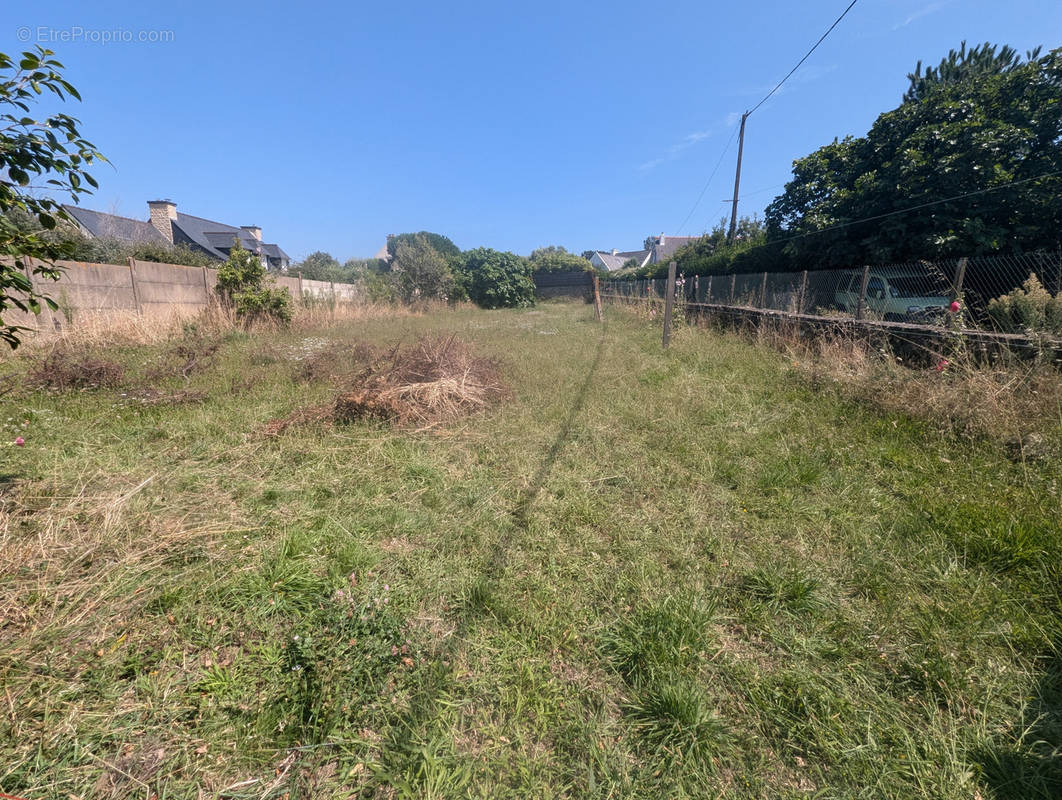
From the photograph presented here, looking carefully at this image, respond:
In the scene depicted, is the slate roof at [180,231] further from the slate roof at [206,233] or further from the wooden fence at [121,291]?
the wooden fence at [121,291]

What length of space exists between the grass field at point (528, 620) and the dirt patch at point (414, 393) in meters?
0.77

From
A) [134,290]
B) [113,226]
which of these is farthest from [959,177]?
[113,226]

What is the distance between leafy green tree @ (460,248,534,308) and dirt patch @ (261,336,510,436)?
646 inches

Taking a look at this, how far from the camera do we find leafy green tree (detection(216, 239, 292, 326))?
9.77 meters

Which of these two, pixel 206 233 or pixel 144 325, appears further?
pixel 206 233

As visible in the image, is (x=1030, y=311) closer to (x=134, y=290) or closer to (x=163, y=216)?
(x=134, y=290)

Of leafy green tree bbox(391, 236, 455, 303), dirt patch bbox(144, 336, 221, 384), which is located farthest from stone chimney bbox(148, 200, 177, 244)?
dirt patch bbox(144, 336, 221, 384)

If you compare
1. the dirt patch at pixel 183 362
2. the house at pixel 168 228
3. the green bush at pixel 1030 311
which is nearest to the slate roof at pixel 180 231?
the house at pixel 168 228

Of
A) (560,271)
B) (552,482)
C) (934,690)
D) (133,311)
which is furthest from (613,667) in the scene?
(560,271)

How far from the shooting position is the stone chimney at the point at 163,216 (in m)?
26.0

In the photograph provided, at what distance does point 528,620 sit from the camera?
176 cm

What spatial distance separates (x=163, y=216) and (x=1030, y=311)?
128 feet

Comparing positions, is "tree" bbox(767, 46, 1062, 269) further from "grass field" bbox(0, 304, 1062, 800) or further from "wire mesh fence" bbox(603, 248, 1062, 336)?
"grass field" bbox(0, 304, 1062, 800)

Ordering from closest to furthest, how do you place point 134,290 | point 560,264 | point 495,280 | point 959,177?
1. point 134,290
2. point 959,177
3. point 495,280
4. point 560,264
